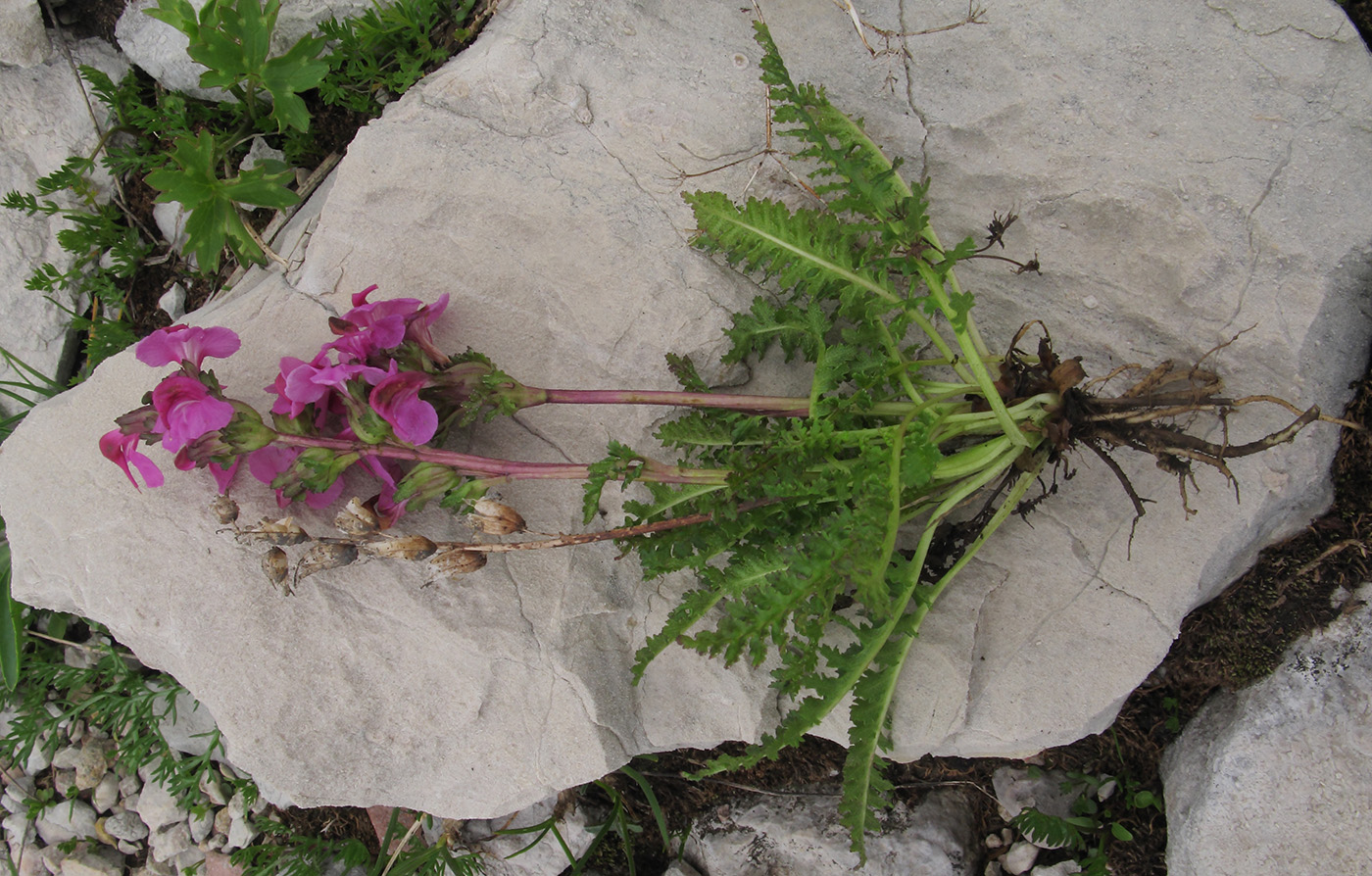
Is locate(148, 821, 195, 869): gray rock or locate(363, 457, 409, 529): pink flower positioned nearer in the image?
locate(363, 457, 409, 529): pink flower

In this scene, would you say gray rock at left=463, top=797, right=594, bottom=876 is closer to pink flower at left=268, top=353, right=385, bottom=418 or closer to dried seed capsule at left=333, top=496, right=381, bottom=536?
dried seed capsule at left=333, top=496, right=381, bottom=536

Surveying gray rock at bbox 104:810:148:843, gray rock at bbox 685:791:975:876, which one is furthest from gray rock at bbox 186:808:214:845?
gray rock at bbox 685:791:975:876

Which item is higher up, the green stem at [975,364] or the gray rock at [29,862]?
the green stem at [975,364]

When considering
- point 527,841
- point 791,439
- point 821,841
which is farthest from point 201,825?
point 791,439

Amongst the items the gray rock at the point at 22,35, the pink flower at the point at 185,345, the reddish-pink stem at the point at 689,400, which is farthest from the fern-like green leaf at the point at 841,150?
the gray rock at the point at 22,35

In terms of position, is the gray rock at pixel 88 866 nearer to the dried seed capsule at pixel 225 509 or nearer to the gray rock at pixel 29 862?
the gray rock at pixel 29 862

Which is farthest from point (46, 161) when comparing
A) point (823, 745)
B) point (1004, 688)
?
point (1004, 688)
